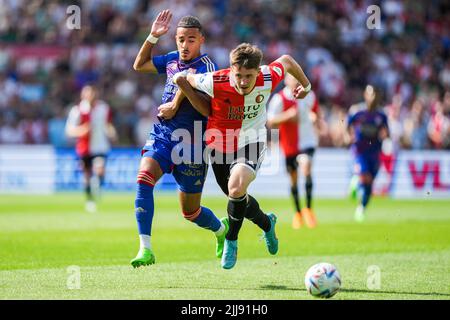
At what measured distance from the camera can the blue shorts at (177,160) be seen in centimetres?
905

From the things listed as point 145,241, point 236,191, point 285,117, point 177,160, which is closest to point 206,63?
point 177,160

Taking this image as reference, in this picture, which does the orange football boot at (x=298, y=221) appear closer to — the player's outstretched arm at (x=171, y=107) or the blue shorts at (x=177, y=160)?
the blue shorts at (x=177, y=160)

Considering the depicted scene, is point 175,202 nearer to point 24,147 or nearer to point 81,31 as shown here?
point 24,147

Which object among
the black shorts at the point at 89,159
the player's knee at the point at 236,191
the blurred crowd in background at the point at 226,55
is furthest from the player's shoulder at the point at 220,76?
the blurred crowd in background at the point at 226,55

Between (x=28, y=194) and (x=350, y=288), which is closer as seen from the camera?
(x=350, y=288)

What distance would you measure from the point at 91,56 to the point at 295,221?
14080 mm

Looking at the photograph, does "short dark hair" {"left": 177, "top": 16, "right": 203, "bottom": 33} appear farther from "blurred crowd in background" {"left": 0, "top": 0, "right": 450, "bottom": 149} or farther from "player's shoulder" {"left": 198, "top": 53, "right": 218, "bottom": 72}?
"blurred crowd in background" {"left": 0, "top": 0, "right": 450, "bottom": 149}

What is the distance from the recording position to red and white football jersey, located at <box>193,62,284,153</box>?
8.68 m

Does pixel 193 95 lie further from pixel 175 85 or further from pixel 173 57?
pixel 173 57

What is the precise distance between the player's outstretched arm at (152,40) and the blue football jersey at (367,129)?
330 inches

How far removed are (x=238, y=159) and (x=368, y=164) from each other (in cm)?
894

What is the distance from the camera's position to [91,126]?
20.6 m

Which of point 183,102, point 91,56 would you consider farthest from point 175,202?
point 183,102
